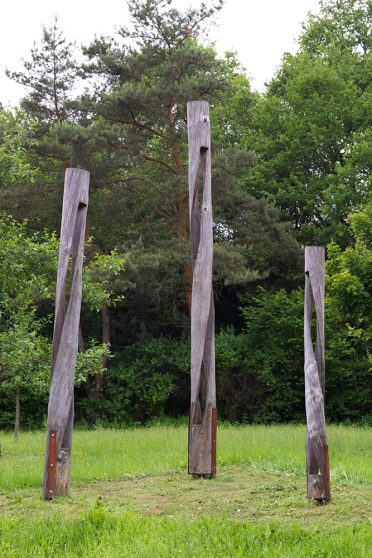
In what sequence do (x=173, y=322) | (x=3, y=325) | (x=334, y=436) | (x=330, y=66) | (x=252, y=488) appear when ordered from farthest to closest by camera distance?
1. (x=330, y=66)
2. (x=173, y=322)
3. (x=334, y=436)
4. (x=3, y=325)
5. (x=252, y=488)

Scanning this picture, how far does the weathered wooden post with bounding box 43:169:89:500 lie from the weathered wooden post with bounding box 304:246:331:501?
224 cm

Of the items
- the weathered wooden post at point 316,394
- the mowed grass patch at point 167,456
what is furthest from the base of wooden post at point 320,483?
the mowed grass patch at point 167,456

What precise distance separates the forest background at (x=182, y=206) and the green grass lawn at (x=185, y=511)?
7944 millimetres

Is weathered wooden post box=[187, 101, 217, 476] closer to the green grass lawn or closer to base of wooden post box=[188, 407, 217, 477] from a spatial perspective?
base of wooden post box=[188, 407, 217, 477]

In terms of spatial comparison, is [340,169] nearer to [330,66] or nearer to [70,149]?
[330,66]

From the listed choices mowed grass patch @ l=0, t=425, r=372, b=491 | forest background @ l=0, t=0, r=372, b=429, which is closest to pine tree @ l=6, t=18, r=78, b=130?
forest background @ l=0, t=0, r=372, b=429

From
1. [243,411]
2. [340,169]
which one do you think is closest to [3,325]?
[243,411]

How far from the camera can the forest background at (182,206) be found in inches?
778

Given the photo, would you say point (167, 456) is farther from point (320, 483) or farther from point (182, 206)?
point (182, 206)

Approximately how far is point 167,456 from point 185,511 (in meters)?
4.21

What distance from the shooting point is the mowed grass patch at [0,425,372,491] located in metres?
8.31

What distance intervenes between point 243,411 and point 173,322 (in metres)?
3.84

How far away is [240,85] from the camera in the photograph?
94.0 ft

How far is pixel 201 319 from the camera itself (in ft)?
25.9
